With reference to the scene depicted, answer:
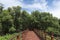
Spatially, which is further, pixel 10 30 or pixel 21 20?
pixel 21 20

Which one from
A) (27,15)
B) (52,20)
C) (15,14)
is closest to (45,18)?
(52,20)

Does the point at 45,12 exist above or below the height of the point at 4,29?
above

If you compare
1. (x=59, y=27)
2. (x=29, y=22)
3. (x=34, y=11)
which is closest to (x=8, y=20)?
(x=29, y=22)

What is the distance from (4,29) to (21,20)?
15.6 feet

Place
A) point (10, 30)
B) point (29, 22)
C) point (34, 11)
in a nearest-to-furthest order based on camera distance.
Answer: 1. point (10, 30)
2. point (29, 22)
3. point (34, 11)

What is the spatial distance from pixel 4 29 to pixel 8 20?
222 cm

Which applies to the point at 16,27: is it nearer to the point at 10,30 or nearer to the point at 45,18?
the point at 10,30

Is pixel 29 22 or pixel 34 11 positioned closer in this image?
pixel 29 22

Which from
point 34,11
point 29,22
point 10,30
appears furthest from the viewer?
point 34,11

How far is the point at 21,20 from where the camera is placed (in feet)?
144

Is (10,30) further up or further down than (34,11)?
further down

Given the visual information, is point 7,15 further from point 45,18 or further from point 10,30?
point 45,18

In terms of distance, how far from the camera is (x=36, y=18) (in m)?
44.0

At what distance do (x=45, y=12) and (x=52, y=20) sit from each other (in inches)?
154
